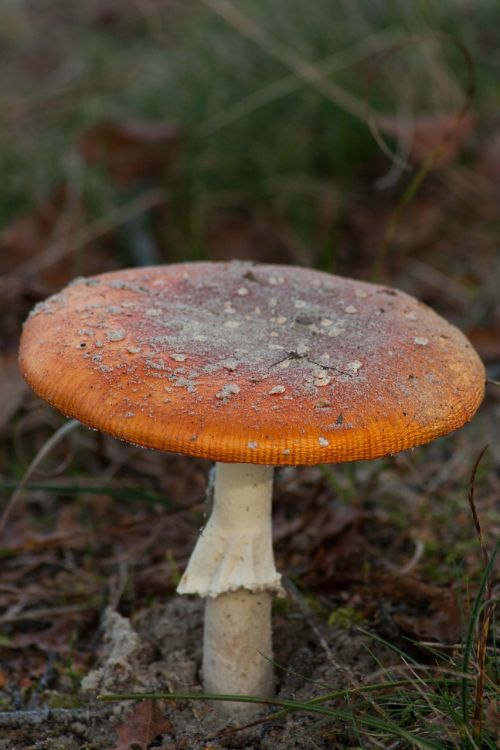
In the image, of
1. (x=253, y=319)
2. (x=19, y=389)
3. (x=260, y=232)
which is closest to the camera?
(x=253, y=319)

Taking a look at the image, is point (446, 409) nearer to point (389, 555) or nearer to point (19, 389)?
point (389, 555)

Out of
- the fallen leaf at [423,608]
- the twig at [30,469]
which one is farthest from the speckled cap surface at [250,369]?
the fallen leaf at [423,608]

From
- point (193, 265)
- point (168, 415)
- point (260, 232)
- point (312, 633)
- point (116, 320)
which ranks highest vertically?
point (260, 232)

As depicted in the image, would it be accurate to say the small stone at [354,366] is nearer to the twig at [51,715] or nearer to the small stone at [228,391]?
the small stone at [228,391]

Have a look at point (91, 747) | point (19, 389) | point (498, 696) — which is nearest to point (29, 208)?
point (19, 389)

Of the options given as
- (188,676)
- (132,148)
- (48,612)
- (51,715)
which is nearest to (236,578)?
(188,676)

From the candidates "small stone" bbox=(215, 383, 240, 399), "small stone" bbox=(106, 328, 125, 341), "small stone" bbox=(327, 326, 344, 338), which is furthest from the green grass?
"small stone" bbox=(215, 383, 240, 399)

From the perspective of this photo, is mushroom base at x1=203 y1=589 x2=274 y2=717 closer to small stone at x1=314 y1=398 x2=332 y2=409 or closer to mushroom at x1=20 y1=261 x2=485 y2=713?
mushroom at x1=20 y1=261 x2=485 y2=713
